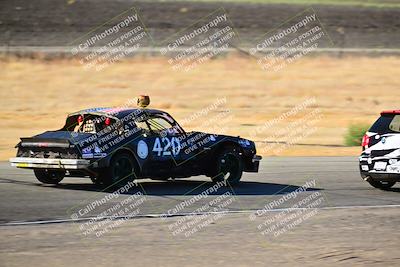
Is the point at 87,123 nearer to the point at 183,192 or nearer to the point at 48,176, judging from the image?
the point at 48,176

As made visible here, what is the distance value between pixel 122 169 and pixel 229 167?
2.39m

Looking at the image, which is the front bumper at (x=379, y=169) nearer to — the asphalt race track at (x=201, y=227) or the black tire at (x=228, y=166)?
the asphalt race track at (x=201, y=227)

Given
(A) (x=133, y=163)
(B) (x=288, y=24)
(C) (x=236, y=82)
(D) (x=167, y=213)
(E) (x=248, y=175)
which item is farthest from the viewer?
(B) (x=288, y=24)

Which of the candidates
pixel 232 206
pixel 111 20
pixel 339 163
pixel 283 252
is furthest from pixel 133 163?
pixel 111 20

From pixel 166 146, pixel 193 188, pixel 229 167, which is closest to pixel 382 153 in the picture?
pixel 229 167

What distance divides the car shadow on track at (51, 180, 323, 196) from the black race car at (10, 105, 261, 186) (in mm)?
242

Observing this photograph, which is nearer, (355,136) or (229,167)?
(229,167)

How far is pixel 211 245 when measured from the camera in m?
10.5

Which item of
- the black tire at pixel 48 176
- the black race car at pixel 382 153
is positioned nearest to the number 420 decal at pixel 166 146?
the black tire at pixel 48 176

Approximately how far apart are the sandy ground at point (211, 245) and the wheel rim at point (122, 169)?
2.83m

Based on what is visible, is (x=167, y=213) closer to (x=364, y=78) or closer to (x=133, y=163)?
(x=133, y=163)

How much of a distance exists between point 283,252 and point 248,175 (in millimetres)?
8832

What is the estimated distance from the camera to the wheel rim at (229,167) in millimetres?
16500

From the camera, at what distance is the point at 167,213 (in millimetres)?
13008
